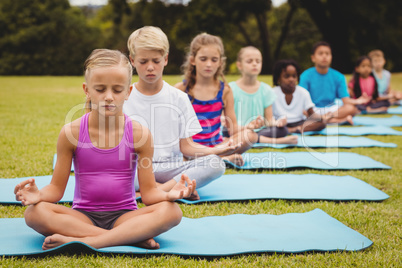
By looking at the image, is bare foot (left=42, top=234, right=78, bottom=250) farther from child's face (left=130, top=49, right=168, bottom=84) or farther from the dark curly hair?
the dark curly hair

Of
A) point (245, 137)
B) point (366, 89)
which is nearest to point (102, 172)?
point (245, 137)

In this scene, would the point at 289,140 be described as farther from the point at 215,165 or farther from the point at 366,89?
the point at 366,89

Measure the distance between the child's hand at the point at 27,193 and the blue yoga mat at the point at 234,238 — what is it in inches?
11.0

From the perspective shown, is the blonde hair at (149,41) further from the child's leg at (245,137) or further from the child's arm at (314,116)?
the child's arm at (314,116)

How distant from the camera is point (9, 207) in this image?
2.99 meters

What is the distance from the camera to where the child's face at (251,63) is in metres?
5.31

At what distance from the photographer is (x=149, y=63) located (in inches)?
123

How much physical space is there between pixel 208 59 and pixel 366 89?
18.4 feet

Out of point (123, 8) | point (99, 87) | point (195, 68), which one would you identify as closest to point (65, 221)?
point (99, 87)

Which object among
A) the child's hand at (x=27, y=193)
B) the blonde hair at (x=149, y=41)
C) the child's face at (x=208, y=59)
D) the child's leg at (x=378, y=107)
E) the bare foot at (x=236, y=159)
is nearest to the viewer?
the child's hand at (x=27, y=193)

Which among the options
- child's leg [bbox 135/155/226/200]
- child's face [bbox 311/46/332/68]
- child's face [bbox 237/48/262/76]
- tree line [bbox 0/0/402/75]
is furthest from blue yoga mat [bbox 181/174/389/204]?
tree line [bbox 0/0/402/75]

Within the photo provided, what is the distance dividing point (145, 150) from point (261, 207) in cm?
115

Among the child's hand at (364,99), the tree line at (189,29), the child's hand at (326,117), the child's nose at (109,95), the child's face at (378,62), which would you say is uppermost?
the tree line at (189,29)

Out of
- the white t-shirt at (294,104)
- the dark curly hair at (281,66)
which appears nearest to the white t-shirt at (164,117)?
the white t-shirt at (294,104)
